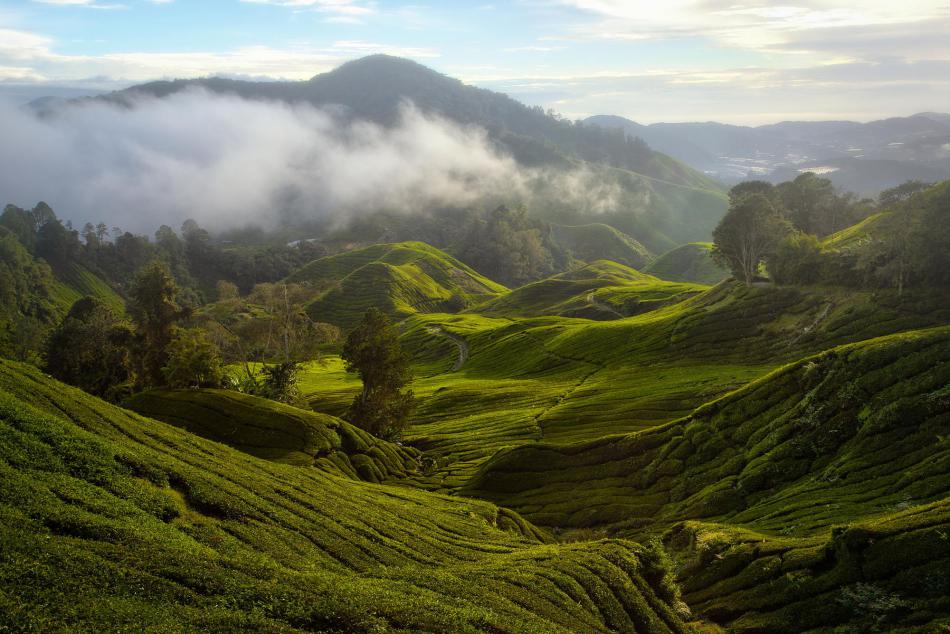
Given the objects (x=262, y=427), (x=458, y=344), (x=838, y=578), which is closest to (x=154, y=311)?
(x=262, y=427)

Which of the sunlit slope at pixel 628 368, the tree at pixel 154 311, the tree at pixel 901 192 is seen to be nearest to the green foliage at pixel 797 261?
the sunlit slope at pixel 628 368

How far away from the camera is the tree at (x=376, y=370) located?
82688mm

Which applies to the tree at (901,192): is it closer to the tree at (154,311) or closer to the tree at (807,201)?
the tree at (807,201)

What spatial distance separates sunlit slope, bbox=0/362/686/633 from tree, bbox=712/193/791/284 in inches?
3927

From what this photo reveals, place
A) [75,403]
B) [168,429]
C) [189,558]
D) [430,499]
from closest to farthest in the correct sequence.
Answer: [189,558] < [75,403] < [168,429] < [430,499]

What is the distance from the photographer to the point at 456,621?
86.2 ft

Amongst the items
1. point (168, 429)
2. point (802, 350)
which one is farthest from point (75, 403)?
point (802, 350)

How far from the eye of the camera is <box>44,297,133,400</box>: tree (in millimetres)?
90875

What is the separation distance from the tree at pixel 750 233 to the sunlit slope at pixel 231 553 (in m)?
99.8

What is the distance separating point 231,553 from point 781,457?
45.2 meters

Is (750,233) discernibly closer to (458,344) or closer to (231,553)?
(458,344)

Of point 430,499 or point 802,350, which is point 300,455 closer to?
point 430,499

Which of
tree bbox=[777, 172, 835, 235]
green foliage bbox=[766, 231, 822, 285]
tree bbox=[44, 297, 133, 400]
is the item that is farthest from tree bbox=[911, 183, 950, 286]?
tree bbox=[44, 297, 133, 400]

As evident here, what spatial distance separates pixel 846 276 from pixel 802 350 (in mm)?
20141
